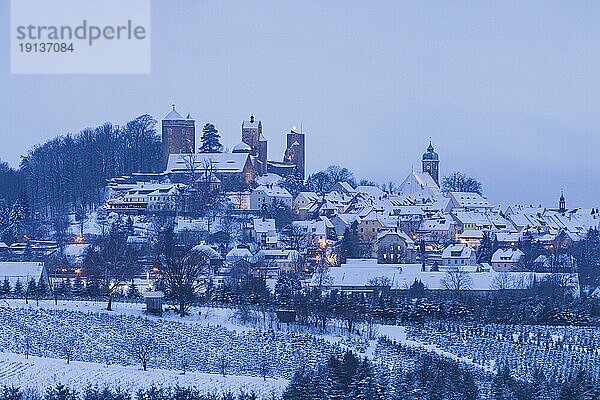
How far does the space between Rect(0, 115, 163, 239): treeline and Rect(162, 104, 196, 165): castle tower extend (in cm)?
60

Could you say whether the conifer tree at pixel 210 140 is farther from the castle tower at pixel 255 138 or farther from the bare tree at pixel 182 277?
the bare tree at pixel 182 277

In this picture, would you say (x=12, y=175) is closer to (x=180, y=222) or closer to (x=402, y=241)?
(x=180, y=222)

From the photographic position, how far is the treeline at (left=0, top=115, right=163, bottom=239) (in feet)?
135

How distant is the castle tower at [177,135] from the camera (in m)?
49.7

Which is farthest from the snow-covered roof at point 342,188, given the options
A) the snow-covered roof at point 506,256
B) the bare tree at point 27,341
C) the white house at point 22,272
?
the bare tree at point 27,341

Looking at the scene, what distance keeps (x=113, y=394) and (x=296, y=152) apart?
3943 centimetres

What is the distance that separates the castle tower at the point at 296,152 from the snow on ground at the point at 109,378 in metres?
36.5

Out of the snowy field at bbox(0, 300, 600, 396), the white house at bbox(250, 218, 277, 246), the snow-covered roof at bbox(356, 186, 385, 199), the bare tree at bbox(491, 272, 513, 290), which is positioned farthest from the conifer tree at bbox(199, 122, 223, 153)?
the snowy field at bbox(0, 300, 600, 396)

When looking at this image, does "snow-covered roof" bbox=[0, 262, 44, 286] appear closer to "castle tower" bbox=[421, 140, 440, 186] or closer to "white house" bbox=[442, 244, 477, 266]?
"white house" bbox=[442, 244, 477, 266]

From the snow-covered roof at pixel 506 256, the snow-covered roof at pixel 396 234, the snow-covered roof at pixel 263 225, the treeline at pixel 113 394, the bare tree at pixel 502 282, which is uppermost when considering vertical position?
the snow-covered roof at pixel 263 225

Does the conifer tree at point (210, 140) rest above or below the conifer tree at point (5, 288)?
above

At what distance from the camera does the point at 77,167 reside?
4322 cm

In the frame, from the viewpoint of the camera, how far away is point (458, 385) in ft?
51.3

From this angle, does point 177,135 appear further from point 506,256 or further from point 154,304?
point 154,304
